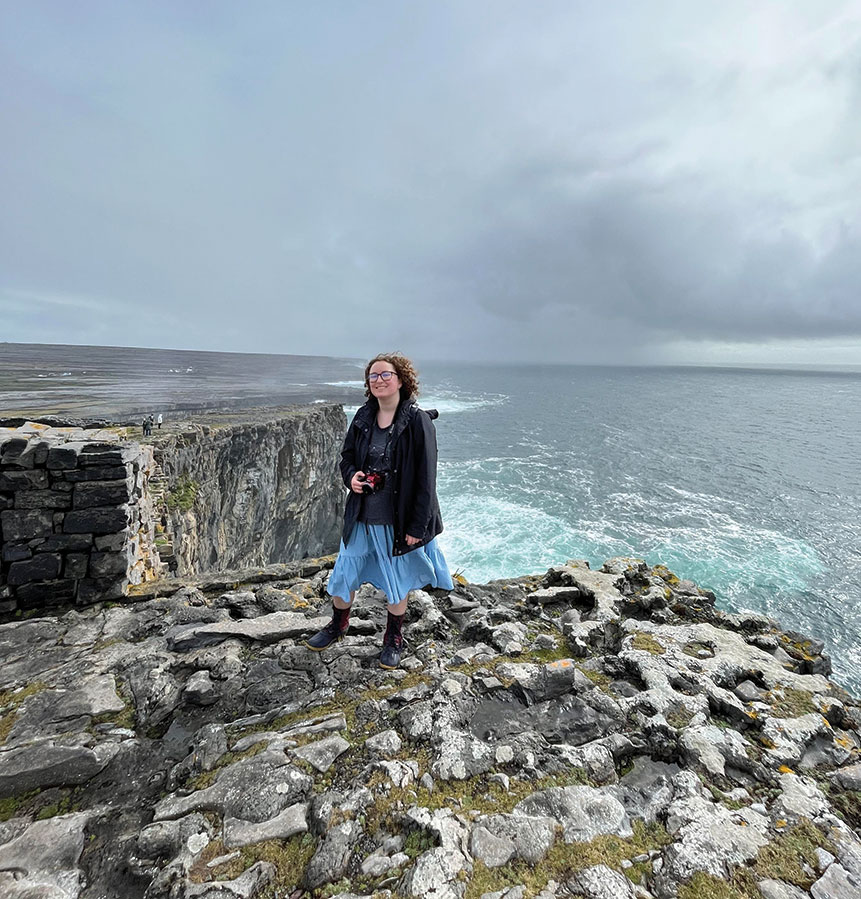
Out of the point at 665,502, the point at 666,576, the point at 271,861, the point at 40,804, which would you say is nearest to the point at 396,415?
the point at 271,861

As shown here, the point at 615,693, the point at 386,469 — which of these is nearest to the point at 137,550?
the point at 386,469

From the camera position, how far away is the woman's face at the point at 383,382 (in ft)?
16.1

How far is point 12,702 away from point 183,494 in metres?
13.1

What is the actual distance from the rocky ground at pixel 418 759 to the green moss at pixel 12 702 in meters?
0.03

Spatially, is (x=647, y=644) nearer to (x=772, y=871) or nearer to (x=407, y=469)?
(x=772, y=871)

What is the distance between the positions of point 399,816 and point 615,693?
3.09m

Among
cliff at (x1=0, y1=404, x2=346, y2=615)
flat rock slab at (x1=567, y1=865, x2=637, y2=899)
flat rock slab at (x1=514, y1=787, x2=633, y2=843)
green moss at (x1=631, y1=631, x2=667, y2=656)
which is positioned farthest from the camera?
cliff at (x1=0, y1=404, x2=346, y2=615)

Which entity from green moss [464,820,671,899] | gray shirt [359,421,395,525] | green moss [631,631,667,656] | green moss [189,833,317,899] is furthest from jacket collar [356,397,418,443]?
green moss [631,631,667,656]

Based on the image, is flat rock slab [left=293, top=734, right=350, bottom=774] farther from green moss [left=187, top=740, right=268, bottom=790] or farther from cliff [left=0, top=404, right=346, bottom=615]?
cliff [left=0, top=404, right=346, bottom=615]

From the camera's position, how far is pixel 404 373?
202 inches

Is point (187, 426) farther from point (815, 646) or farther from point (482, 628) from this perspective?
point (815, 646)

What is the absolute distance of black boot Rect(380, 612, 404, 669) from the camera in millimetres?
5488

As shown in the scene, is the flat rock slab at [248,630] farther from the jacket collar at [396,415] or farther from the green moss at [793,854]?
the green moss at [793,854]

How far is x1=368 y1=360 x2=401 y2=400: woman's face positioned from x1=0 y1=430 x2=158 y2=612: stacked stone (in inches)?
178
